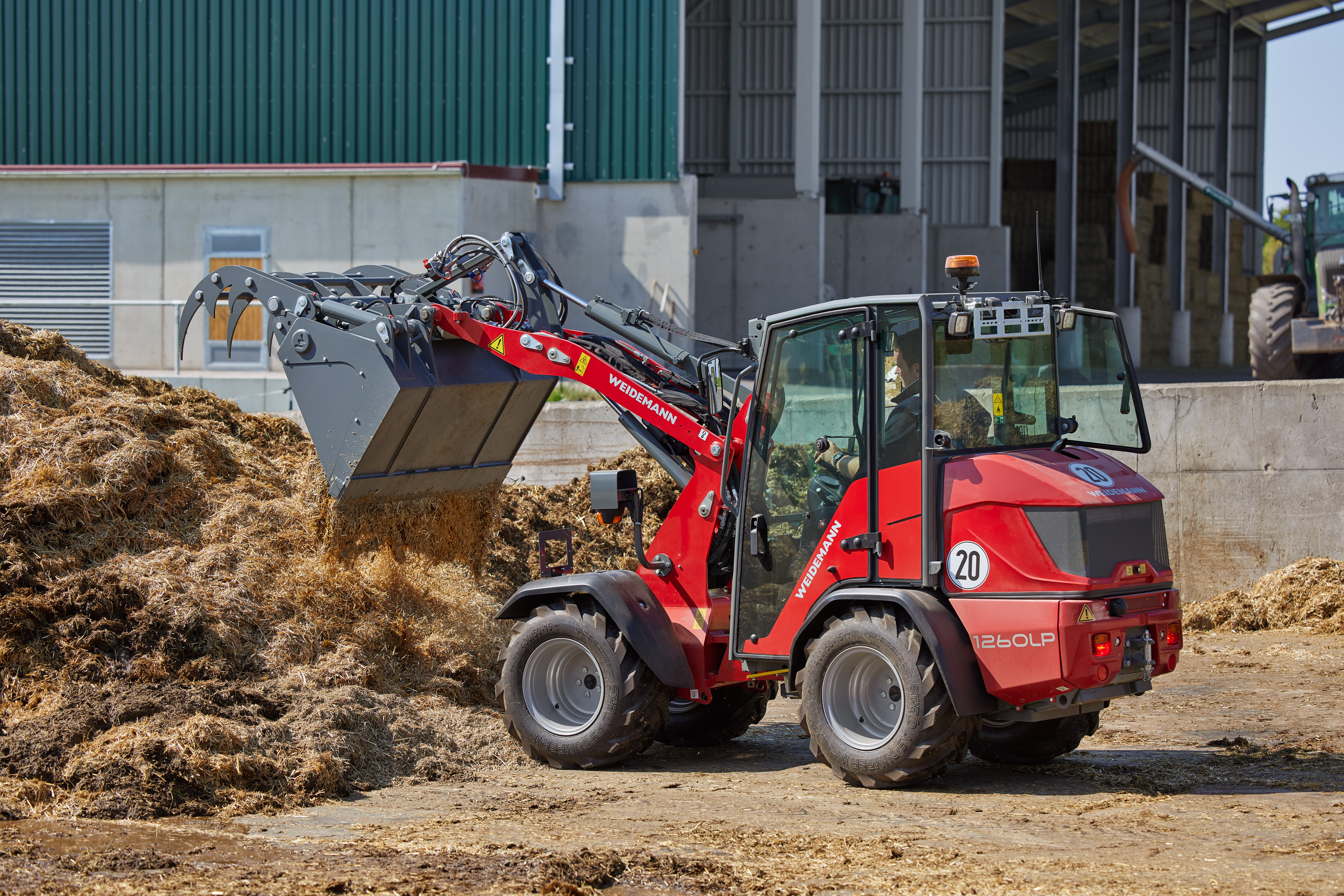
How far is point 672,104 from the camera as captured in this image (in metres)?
19.9

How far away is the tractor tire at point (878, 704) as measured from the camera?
628 centimetres

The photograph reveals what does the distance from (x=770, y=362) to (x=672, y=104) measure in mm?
13715

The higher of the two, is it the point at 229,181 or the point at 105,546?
the point at 229,181

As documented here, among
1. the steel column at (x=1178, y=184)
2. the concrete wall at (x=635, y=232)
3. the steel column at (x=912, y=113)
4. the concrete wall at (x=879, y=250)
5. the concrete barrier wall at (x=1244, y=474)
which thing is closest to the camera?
the concrete barrier wall at (x=1244, y=474)

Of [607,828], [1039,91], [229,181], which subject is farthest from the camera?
[1039,91]

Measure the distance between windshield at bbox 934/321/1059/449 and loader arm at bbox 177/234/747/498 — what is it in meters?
1.34

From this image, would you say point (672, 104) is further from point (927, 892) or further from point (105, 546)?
point (927, 892)

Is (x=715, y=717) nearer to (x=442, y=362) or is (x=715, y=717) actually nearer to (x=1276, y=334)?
(x=442, y=362)

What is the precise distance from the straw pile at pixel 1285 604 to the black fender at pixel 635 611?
5.86 meters

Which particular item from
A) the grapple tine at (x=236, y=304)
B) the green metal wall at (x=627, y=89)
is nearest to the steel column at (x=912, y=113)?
the green metal wall at (x=627, y=89)

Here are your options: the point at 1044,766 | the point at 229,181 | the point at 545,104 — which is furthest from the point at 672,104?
the point at 1044,766

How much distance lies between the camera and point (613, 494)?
24.3 ft

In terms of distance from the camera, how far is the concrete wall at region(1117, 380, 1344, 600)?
11453 mm

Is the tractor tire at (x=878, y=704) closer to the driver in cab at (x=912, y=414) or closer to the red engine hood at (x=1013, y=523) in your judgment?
the red engine hood at (x=1013, y=523)
